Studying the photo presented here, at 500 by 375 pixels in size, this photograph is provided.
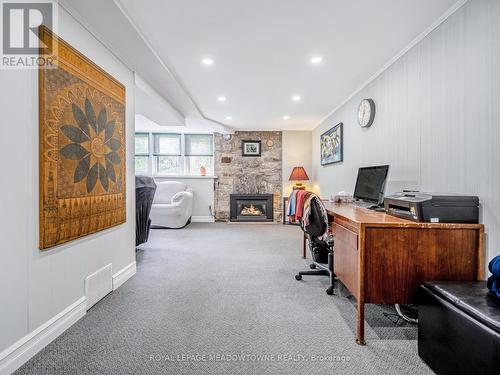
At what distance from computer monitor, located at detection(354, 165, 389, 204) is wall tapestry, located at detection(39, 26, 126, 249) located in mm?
2498

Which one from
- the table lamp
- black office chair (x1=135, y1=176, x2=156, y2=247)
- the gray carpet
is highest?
the table lamp

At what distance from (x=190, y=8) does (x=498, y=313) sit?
2506mm

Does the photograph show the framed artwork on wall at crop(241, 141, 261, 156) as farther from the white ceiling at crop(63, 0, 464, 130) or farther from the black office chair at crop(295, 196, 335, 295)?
the black office chair at crop(295, 196, 335, 295)

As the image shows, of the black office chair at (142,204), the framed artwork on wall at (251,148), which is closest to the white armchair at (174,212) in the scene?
the black office chair at (142,204)

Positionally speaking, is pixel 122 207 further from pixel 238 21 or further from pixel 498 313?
pixel 498 313

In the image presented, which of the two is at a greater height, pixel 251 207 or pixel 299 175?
pixel 299 175

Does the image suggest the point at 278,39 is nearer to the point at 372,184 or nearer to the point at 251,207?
the point at 372,184

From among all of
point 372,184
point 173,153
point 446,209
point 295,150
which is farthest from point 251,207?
point 446,209

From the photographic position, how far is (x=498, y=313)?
1.10 m

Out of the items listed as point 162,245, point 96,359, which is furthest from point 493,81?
point 162,245

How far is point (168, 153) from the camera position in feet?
22.0

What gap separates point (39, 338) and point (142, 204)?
6.90 feet

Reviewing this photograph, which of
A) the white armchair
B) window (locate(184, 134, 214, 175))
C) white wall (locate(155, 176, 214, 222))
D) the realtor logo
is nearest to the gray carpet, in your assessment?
the realtor logo

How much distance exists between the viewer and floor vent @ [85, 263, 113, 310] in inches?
80.1
